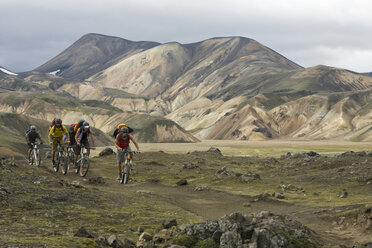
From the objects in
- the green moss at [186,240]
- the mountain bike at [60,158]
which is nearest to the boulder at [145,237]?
the green moss at [186,240]

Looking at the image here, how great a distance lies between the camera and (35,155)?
33.3 meters

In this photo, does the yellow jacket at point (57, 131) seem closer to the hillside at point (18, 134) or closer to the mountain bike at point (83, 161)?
the mountain bike at point (83, 161)

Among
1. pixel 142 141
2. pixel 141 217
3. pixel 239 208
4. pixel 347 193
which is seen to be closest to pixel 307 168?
pixel 347 193

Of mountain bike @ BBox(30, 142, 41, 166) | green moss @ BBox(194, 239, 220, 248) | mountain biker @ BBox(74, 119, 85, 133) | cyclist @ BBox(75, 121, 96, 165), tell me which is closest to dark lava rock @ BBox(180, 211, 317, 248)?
green moss @ BBox(194, 239, 220, 248)

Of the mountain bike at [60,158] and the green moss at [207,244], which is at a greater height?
the mountain bike at [60,158]

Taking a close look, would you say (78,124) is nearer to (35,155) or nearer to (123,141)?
(123,141)

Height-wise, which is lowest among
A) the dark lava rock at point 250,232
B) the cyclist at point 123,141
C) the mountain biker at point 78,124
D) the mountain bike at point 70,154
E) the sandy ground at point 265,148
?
the sandy ground at point 265,148

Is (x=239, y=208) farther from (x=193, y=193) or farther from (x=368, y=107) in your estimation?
(x=368, y=107)

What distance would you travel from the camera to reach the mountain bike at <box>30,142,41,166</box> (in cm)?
3266

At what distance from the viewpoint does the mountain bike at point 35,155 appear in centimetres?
3266

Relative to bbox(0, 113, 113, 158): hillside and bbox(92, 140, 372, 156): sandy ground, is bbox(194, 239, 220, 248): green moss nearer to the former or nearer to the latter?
bbox(0, 113, 113, 158): hillside

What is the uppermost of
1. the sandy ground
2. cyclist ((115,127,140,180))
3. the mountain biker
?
the mountain biker

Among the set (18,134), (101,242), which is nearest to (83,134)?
(101,242)

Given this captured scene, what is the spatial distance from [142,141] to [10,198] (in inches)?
6032
